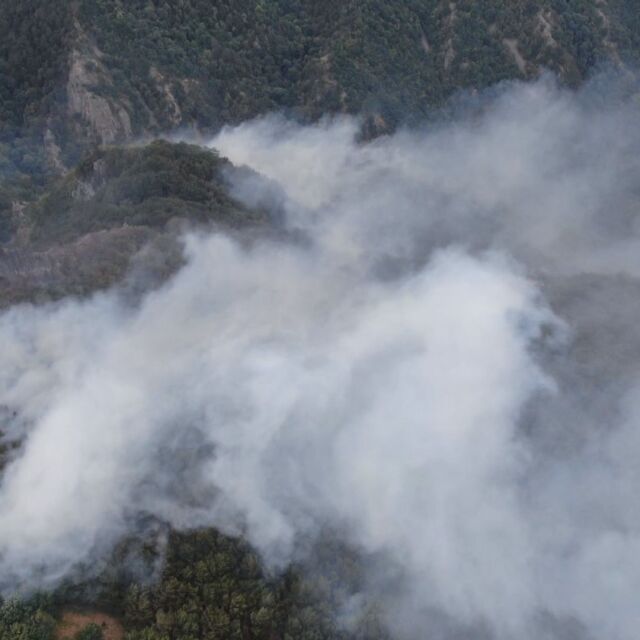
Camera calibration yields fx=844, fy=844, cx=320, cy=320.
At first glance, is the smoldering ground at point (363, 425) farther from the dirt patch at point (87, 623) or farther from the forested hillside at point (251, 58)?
the forested hillside at point (251, 58)

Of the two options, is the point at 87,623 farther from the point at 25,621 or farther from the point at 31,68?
the point at 31,68

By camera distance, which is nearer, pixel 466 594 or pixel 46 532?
pixel 46 532

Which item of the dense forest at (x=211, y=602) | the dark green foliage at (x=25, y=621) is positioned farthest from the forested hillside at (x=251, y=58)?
Result: the dark green foliage at (x=25, y=621)

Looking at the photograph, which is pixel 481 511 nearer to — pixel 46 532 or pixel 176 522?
pixel 176 522

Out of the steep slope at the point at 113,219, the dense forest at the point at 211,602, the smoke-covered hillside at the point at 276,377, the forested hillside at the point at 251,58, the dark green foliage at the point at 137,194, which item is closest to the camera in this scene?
the dense forest at the point at 211,602

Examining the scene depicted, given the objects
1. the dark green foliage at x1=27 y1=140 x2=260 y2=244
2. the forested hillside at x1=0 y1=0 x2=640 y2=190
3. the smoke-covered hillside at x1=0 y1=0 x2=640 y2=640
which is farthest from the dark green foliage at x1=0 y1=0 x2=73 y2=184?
the dark green foliage at x1=27 y1=140 x2=260 y2=244

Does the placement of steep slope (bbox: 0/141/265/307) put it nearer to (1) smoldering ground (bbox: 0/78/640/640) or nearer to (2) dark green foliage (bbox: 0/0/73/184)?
(1) smoldering ground (bbox: 0/78/640/640)

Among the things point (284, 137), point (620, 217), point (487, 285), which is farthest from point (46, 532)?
point (620, 217)
